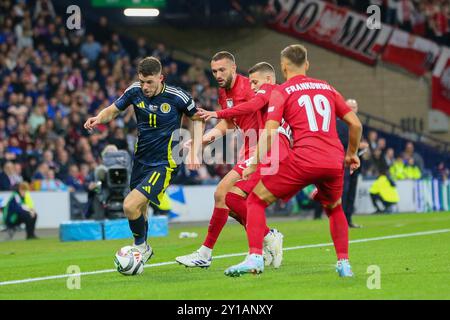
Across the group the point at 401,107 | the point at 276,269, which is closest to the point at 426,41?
the point at 401,107

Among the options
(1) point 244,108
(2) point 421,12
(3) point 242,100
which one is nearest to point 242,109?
(1) point 244,108

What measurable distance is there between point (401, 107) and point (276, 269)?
25797 millimetres

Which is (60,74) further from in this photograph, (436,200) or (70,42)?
(436,200)

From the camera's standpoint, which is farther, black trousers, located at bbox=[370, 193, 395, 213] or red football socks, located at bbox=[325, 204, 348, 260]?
black trousers, located at bbox=[370, 193, 395, 213]

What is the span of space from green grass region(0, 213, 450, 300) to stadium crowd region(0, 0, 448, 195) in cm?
621

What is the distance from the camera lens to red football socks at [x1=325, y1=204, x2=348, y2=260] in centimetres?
998

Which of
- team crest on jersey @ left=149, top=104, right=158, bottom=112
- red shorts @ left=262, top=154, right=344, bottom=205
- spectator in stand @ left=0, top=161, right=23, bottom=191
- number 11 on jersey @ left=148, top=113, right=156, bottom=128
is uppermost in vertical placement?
team crest on jersey @ left=149, top=104, right=158, bottom=112

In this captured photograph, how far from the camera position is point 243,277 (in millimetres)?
10188

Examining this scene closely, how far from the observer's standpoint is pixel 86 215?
69.5 ft

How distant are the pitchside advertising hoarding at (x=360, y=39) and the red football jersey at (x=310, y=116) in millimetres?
26447

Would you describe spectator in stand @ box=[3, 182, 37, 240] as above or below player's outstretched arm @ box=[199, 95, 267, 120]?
below

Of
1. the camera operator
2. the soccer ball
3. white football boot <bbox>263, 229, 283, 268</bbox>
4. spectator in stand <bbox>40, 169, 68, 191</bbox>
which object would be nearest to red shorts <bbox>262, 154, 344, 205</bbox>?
white football boot <bbox>263, 229, 283, 268</bbox>

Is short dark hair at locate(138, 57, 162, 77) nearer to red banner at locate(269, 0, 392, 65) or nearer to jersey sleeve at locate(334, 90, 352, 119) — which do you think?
jersey sleeve at locate(334, 90, 352, 119)

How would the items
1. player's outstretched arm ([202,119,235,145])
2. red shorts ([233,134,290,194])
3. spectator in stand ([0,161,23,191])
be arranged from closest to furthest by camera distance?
red shorts ([233,134,290,194]), player's outstretched arm ([202,119,235,145]), spectator in stand ([0,161,23,191])
